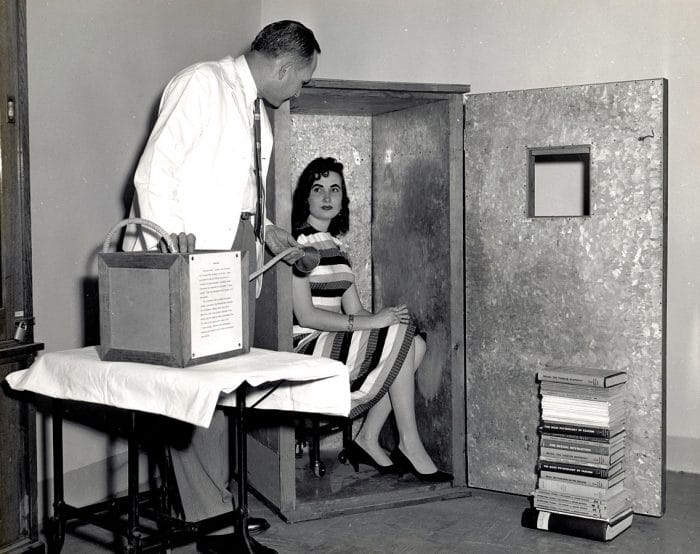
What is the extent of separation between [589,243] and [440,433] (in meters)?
1.12

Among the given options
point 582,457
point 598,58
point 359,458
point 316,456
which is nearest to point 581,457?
point 582,457

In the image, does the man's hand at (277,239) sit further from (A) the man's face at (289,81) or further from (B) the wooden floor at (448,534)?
(B) the wooden floor at (448,534)

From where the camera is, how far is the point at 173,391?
2232mm

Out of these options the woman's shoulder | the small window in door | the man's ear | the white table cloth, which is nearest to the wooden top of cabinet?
the man's ear

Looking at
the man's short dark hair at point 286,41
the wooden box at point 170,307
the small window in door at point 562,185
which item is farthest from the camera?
the small window in door at point 562,185

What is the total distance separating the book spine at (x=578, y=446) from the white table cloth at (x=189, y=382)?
123cm

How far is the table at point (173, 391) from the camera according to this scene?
223cm

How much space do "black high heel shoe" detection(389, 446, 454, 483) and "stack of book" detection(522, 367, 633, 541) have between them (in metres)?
0.49

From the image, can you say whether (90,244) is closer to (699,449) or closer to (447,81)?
(447,81)

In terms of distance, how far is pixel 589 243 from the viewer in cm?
358

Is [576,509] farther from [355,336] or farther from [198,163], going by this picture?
[198,163]

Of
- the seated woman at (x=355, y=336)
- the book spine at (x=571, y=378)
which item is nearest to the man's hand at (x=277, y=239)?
the seated woman at (x=355, y=336)

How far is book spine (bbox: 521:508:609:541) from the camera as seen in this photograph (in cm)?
328

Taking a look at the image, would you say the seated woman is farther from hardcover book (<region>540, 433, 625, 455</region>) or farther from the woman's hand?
hardcover book (<region>540, 433, 625, 455</region>)
